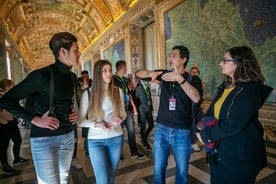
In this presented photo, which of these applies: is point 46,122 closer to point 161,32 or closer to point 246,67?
point 246,67

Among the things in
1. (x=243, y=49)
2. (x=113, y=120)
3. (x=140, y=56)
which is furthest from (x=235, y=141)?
(x=140, y=56)

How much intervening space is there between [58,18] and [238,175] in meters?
22.1

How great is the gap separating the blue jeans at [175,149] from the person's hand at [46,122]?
1172 millimetres

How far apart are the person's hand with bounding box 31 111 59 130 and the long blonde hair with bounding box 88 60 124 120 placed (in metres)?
0.50

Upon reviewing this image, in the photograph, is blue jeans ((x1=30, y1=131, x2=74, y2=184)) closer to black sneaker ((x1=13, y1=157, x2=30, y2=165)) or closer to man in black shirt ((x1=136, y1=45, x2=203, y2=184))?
man in black shirt ((x1=136, y1=45, x2=203, y2=184))

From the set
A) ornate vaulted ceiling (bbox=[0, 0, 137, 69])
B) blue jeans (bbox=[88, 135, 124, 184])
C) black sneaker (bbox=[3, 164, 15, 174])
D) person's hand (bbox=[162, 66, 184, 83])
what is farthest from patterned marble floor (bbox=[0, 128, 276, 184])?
ornate vaulted ceiling (bbox=[0, 0, 137, 69])

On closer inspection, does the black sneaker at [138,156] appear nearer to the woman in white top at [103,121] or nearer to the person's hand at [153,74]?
the woman in white top at [103,121]

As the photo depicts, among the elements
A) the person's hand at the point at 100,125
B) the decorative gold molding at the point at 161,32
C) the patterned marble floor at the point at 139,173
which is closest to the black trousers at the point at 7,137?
the patterned marble floor at the point at 139,173

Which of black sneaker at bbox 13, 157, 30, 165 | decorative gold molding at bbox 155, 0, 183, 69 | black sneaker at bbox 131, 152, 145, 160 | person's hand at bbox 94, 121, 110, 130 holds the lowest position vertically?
black sneaker at bbox 13, 157, 30, 165

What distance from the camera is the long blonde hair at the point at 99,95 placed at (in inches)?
86.5

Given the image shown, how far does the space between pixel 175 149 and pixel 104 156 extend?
81cm

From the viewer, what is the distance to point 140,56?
38.2 feet

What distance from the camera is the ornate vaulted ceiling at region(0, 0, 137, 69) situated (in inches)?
527

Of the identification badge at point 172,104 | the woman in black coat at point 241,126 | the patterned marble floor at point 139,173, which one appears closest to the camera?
the woman in black coat at point 241,126
